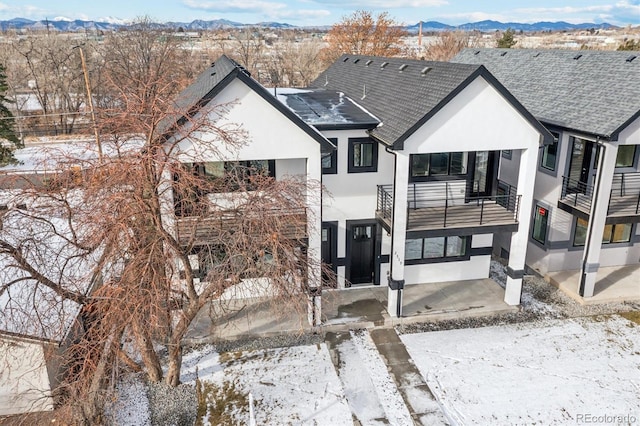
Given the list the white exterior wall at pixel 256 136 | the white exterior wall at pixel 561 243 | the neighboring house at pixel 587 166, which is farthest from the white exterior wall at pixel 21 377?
the white exterior wall at pixel 561 243

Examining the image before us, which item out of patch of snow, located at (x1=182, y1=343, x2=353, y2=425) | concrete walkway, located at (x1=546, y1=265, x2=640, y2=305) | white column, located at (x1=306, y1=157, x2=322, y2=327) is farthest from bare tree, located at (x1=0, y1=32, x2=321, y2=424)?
concrete walkway, located at (x1=546, y1=265, x2=640, y2=305)

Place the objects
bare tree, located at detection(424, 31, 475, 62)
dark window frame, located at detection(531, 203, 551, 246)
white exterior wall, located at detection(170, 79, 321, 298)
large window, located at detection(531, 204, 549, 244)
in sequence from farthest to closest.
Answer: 1. bare tree, located at detection(424, 31, 475, 62)
2. large window, located at detection(531, 204, 549, 244)
3. dark window frame, located at detection(531, 203, 551, 246)
4. white exterior wall, located at detection(170, 79, 321, 298)

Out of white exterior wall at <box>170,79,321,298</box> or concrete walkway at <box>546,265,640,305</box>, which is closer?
white exterior wall at <box>170,79,321,298</box>

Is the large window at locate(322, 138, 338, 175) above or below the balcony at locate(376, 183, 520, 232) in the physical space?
above

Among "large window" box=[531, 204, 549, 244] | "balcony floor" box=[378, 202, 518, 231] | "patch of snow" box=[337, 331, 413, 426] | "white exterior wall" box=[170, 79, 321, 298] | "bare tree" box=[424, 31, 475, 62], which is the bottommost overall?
"patch of snow" box=[337, 331, 413, 426]

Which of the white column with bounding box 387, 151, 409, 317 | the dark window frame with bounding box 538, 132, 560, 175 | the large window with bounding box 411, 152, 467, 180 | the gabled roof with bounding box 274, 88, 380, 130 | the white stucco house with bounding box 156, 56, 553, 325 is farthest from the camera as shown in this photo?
the dark window frame with bounding box 538, 132, 560, 175

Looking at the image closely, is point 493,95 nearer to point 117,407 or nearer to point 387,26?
point 117,407

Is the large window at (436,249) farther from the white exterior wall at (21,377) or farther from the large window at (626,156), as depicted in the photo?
the white exterior wall at (21,377)

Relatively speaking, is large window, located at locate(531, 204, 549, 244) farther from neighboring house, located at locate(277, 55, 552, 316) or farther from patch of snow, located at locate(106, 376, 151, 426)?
patch of snow, located at locate(106, 376, 151, 426)
